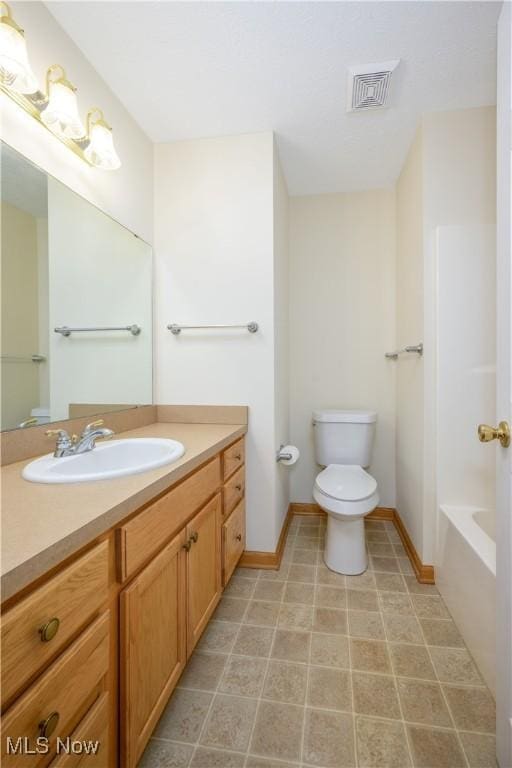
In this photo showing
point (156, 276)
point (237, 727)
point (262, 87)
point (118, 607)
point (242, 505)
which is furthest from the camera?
point (156, 276)

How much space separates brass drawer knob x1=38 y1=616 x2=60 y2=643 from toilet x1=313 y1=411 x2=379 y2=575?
1.41 metres

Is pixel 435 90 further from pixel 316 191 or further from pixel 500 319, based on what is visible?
pixel 500 319

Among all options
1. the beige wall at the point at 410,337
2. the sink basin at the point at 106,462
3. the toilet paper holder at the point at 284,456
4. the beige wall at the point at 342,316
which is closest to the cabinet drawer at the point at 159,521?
the sink basin at the point at 106,462

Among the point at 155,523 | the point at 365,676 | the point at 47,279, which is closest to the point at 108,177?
the point at 47,279

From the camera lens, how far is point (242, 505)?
1.74 m

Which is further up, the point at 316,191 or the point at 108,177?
the point at 316,191

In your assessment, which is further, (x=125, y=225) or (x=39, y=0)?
(x=125, y=225)

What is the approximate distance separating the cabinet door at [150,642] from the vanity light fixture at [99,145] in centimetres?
144

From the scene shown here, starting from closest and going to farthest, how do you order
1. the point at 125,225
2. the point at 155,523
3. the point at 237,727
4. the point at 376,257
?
1. the point at 155,523
2. the point at 237,727
3. the point at 125,225
4. the point at 376,257

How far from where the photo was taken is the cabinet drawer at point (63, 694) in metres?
0.48

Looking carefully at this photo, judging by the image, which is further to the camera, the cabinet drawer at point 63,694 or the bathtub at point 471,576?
the bathtub at point 471,576

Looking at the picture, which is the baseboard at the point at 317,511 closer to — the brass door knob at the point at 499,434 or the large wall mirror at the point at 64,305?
the large wall mirror at the point at 64,305

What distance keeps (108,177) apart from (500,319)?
63.8 inches

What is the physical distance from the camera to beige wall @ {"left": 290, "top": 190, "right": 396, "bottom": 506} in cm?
238
